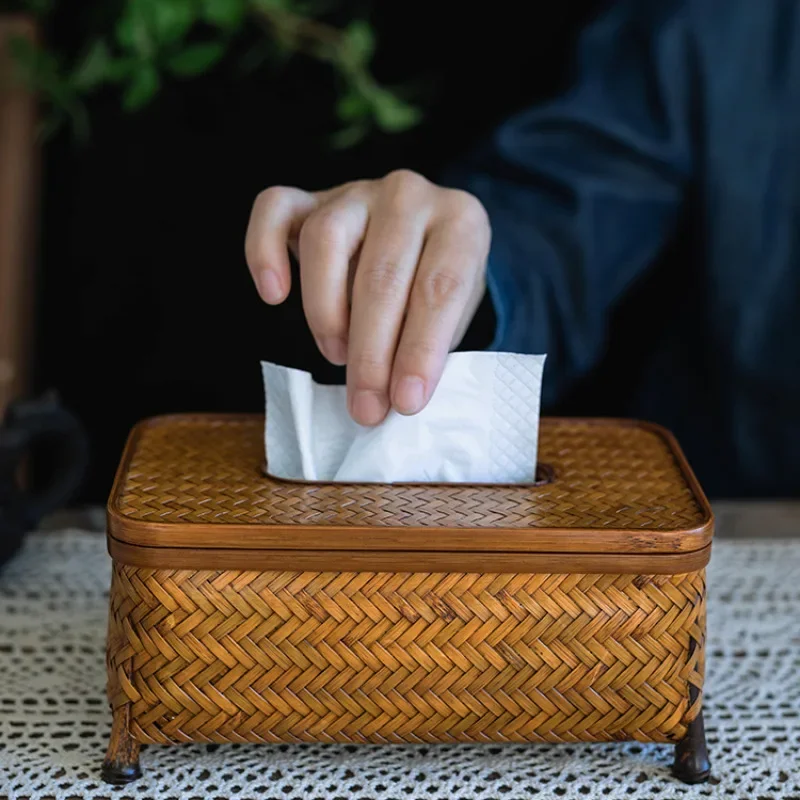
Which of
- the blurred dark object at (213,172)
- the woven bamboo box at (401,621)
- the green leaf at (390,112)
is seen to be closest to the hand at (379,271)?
the woven bamboo box at (401,621)

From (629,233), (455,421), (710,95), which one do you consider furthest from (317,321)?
(710,95)

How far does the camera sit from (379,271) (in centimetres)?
80

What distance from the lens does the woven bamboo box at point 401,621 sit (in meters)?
0.65

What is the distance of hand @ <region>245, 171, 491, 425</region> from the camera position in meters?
0.75

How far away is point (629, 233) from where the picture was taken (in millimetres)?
1477

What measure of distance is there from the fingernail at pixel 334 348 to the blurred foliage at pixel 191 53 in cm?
81

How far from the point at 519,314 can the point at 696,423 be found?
1.57 ft

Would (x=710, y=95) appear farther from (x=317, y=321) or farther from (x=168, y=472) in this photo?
(x=168, y=472)

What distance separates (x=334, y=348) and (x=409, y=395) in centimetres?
13

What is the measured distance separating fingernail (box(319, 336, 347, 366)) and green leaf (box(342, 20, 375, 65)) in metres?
0.86

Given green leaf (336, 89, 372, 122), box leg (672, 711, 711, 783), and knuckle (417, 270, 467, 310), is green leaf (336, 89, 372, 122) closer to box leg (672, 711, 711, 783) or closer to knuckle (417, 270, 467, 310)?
knuckle (417, 270, 467, 310)

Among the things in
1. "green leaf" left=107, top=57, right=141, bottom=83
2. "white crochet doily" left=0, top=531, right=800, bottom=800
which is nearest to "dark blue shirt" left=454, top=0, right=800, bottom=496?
"green leaf" left=107, top=57, right=141, bottom=83

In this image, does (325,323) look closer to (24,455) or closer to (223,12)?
(24,455)

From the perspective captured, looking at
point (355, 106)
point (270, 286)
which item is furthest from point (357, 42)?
point (270, 286)
